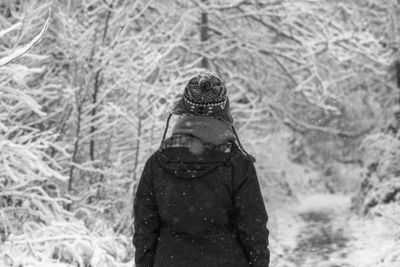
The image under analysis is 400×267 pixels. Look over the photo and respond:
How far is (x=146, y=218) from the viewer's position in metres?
3.09

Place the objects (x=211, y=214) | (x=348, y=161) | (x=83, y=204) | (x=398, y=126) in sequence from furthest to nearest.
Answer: (x=348, y=161)
(x=398, y=126)
(x=83, y=204)
(x=211, y=214)

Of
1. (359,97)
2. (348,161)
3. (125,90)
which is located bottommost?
(348,161)

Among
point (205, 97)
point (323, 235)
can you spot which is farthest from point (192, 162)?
point (323, 235)

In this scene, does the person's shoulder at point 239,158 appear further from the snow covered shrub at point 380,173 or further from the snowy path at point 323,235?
the snow covered shrub at point 380,173

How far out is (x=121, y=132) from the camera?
8.93 m

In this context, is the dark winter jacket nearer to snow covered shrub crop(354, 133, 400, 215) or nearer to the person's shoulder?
the person's shoulder

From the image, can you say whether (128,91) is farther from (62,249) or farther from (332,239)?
(332,239)

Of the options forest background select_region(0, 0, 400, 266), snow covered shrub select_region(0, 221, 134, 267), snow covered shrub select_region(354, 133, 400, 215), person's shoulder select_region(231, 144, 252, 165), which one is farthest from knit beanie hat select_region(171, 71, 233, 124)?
snow covered shrub select_region(354, 133, 400, 215)

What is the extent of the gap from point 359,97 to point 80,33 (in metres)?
11.7

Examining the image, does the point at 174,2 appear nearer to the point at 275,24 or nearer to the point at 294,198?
the point at 275,24

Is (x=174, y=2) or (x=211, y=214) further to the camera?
(x=174, y=2)

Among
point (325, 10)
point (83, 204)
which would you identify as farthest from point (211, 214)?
point (325, 10)

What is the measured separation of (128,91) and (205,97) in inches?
211

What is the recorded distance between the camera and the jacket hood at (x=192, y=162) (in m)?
2.95
